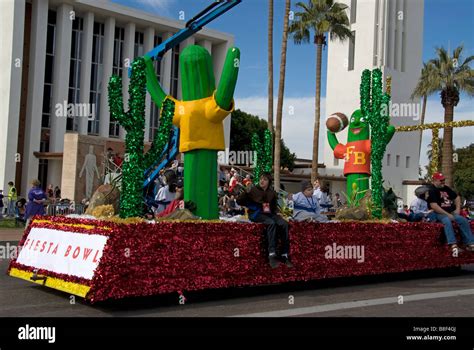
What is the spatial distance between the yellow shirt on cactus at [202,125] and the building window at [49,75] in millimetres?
28752

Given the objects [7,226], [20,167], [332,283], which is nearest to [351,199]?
[332,283]

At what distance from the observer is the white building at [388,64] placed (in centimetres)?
4403

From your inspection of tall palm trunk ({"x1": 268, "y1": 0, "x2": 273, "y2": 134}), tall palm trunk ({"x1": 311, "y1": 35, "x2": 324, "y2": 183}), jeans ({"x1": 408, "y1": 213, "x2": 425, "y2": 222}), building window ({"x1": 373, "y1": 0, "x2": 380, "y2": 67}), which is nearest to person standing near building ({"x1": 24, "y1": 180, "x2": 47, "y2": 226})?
jeans ({"x1": 408, "y1": 213, "x2": 425, "y2": 222})

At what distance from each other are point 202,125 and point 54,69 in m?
29.4

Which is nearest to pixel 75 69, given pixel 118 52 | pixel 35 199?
pixel 118 52

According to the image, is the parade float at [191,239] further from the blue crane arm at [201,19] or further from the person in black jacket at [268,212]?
the blue crane arm at [201,19]

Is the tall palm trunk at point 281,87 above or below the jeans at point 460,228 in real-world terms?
above

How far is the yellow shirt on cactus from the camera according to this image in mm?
9734

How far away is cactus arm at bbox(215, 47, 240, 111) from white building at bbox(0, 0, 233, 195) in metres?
25.7

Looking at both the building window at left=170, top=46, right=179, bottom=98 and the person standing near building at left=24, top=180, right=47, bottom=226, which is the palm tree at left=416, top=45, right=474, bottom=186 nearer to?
the building window at left=170, top=46, right=179, bottom=98

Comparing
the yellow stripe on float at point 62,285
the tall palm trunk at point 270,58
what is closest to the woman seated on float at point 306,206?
the yellow stripe on float at point 62,285

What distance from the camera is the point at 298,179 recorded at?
39969 mm

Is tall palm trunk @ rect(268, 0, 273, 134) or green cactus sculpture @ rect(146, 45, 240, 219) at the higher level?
tall palm trunk @ rect(268, 0, 273, 134)

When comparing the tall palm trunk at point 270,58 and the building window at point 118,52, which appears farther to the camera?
the building window at point 118,52
